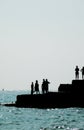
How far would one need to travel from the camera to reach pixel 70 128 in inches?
1453

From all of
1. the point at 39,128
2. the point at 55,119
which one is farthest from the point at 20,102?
the point at 39,128

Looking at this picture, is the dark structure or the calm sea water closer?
the calm sea water

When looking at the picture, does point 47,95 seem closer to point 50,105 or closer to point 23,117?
point 50,105

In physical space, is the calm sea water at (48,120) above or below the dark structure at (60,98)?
below

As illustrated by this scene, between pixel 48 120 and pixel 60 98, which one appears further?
pixel 60 98

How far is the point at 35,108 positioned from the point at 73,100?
18.8 feet

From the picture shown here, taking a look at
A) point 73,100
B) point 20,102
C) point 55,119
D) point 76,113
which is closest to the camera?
point 55,119

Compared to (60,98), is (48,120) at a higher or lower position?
lower

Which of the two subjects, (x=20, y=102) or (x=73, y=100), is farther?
(x=20, y=102)

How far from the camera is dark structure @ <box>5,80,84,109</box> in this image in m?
57.1

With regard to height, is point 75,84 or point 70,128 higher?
point 75,84

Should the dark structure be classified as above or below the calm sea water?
above

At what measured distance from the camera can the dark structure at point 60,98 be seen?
57.1 metres

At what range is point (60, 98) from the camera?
57.7 meters
